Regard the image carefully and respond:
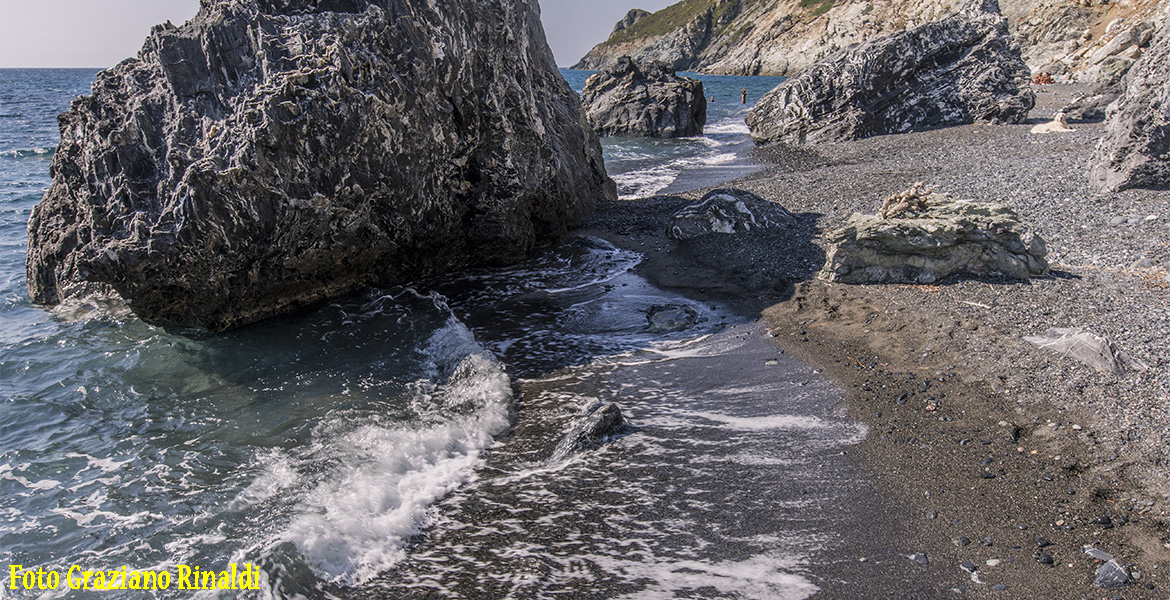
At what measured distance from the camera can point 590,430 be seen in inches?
276

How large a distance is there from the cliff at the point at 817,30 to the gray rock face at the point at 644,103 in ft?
30.0

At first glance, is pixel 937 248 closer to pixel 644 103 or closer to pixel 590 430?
pixel 590 430

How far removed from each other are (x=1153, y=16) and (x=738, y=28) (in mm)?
101209

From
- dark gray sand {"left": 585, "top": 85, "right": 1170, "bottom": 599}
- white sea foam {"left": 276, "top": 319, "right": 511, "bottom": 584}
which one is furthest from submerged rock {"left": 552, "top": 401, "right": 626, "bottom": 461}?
dark gray sand {"left": 585, "top": 85, "right": 1170, "bottom": 599}

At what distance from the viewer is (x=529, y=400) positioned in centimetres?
817

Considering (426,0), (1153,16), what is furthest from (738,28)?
(426,0)

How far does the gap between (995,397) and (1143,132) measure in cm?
1014

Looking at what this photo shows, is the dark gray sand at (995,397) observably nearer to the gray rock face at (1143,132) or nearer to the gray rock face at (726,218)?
the gray rock face at (726,218)

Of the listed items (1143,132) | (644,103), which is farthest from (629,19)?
(1143,132)

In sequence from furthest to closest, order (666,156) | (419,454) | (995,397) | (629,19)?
(629,19)
(666,156)
(419,454)
(995,397)

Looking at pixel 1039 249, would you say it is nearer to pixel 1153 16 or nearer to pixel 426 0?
pixel 426 0

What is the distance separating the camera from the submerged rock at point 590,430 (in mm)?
6918

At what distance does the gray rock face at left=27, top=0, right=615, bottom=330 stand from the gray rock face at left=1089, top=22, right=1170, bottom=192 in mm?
13121

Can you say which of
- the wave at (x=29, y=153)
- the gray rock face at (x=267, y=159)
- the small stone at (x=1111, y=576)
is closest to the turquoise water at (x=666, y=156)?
the gray rock face at (x=267, y=159)
